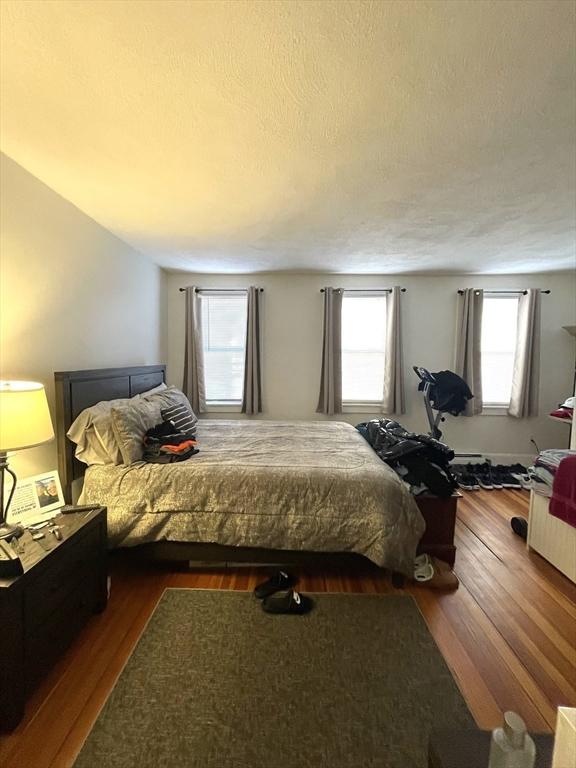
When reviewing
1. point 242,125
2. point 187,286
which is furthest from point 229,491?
point 187,286

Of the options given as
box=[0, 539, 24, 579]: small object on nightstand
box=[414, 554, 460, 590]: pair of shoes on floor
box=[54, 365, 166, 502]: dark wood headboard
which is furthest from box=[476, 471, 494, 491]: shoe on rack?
box=[0, 539, 24, 579]: small object on nightstand

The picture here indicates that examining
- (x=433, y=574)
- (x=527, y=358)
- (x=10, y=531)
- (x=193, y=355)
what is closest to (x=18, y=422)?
(x=10, y=531)

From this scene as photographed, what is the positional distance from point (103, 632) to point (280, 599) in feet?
3.00

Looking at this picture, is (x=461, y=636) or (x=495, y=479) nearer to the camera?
(x=461, y=636)

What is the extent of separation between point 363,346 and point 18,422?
3593 mm

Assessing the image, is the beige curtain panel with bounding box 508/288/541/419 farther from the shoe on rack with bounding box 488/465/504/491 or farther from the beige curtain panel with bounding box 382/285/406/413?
the beige curtain panel with bounding box 382/285/406/413

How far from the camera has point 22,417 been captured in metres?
1.41

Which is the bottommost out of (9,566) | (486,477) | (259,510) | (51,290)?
(486,477)

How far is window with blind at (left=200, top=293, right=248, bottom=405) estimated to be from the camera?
13.7ft

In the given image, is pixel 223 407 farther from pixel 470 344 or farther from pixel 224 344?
pixel 470 344

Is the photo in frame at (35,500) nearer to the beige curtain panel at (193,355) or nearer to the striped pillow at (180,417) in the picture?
the striped pillow at (180,417)

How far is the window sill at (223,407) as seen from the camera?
4.25 metres

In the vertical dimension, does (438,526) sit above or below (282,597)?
above

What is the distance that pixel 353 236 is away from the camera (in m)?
2.79
